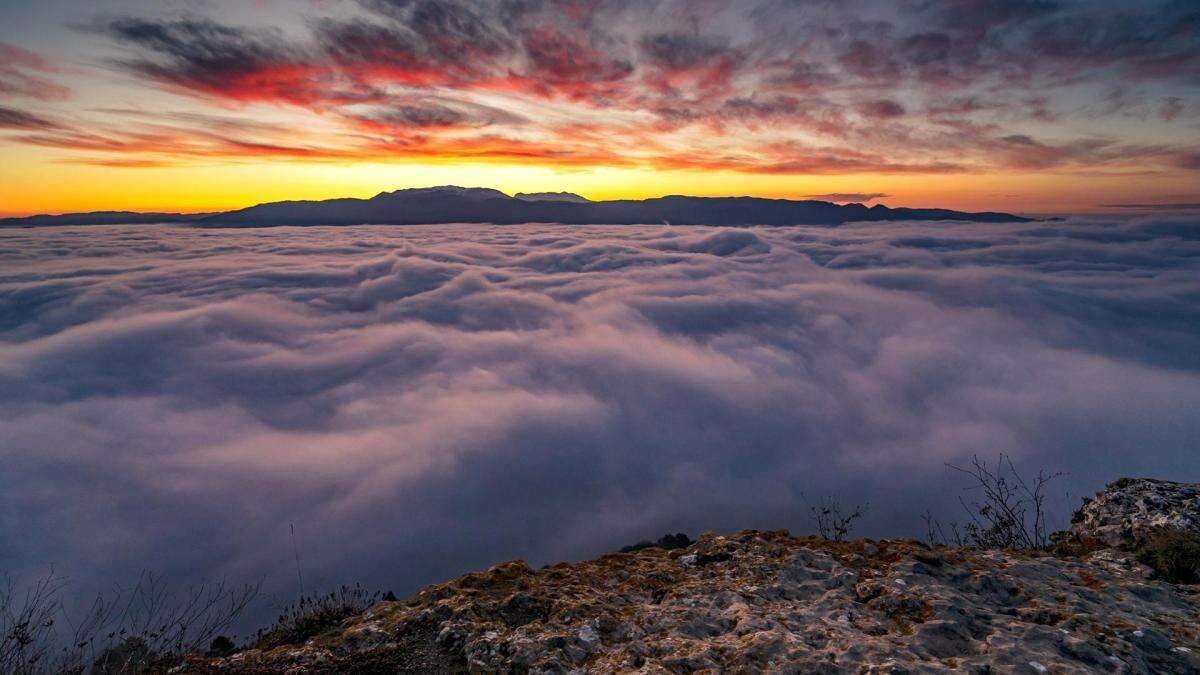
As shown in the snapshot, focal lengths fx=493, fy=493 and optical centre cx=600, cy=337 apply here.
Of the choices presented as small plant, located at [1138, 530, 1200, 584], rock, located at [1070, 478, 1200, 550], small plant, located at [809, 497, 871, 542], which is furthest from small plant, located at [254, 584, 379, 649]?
rock, located at [1070, 478, 1200, 550]

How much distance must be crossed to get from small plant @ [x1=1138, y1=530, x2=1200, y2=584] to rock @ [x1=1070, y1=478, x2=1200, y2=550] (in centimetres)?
28

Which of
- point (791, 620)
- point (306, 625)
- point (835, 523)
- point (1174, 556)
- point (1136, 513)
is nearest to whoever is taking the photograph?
point (791, 620)

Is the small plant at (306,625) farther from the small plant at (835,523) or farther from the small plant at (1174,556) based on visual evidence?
the small plant at (1174,556)

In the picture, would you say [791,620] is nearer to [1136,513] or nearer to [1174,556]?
Answer: [1174,556]

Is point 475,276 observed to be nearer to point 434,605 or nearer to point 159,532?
point 159,532

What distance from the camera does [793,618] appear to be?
377 cm

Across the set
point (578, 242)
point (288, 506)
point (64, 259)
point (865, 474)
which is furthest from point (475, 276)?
point (64, 259)

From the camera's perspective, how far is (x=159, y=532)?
3459 cm

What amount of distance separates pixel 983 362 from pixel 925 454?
3220cm

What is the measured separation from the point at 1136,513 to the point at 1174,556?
1075mm

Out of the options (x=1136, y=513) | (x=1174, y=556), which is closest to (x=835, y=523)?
(x=1136, y=513)

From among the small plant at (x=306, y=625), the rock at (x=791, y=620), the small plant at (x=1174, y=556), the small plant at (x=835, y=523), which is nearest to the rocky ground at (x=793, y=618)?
the rock at (x=791, y=620)

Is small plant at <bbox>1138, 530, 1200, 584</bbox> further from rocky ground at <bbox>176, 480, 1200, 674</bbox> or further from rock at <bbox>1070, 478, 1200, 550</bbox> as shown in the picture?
rock at <bbox>1070, 478, 1200, 550</bbox>

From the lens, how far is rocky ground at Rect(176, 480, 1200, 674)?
324 centimetres
